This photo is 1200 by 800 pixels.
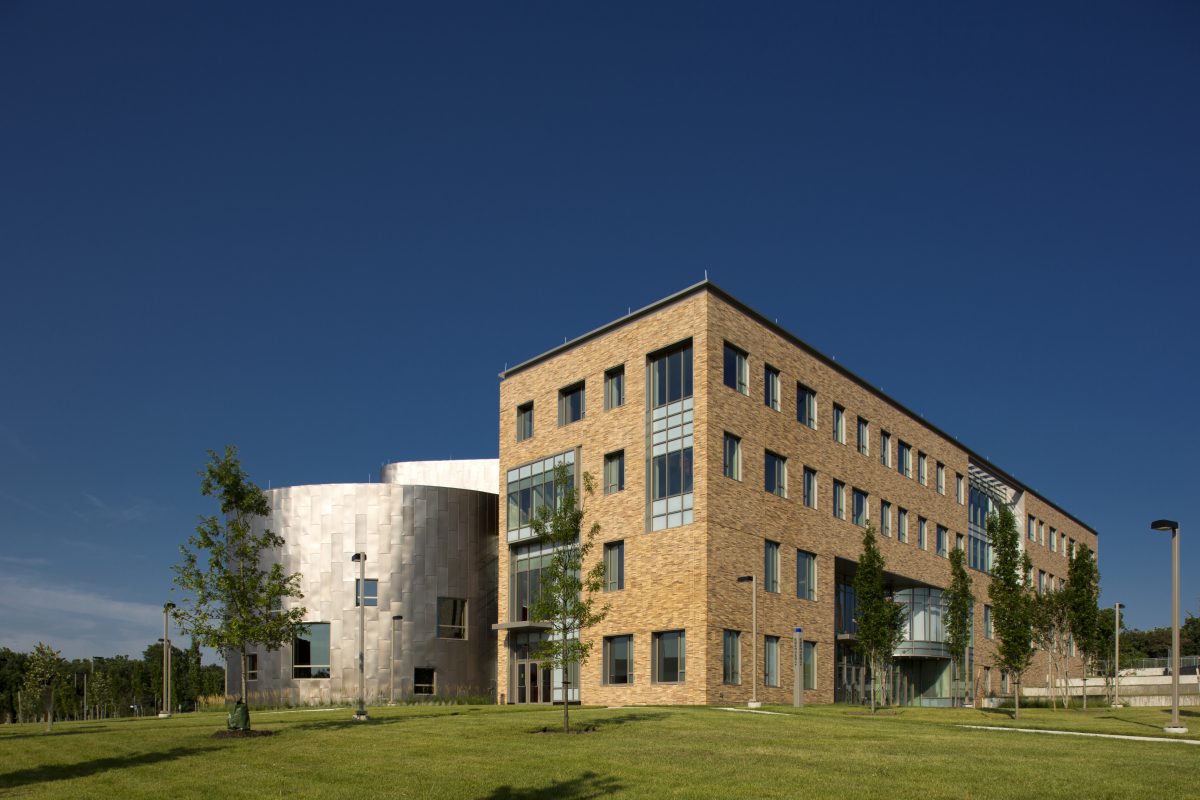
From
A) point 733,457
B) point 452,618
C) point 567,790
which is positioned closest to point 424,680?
point 452,618

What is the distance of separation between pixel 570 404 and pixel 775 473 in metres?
10.9

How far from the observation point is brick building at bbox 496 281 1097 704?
1729 inches

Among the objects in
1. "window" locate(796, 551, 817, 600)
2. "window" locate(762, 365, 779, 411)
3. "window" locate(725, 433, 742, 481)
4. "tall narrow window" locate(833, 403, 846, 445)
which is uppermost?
"window" locate(762, 365, 779, 411)

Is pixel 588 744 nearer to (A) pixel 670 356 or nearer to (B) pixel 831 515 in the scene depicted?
(A) pixel 670 356

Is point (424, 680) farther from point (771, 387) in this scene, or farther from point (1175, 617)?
point (1175, 617)

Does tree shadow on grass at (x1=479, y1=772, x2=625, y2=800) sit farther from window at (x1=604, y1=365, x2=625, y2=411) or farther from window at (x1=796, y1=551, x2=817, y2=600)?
window at (x1=796, y1=551, x2=817, y2=600)

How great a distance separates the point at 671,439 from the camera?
45594 mm

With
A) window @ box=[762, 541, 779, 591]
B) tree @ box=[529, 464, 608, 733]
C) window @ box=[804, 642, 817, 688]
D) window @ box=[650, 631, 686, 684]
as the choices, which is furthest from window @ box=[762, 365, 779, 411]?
tree @ box=[529, 464, 608, 733]

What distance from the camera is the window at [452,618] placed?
59.5 meters

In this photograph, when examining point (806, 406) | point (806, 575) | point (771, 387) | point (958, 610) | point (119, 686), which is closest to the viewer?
point (771, 387)

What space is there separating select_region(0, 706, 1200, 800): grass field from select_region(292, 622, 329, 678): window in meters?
27.9

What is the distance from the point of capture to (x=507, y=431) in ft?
186

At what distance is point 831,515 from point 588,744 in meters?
31.7

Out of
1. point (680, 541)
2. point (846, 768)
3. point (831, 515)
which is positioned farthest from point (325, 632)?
point (846, 768)
